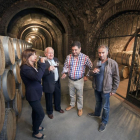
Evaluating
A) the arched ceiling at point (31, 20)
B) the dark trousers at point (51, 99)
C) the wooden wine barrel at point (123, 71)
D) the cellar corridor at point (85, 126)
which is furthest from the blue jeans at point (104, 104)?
the arched ceiling at point (31, 20)

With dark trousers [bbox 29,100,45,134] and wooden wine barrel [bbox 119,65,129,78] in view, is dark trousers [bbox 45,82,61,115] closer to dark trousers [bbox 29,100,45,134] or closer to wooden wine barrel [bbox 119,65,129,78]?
dark trousers [bbox 29,100,45,134]

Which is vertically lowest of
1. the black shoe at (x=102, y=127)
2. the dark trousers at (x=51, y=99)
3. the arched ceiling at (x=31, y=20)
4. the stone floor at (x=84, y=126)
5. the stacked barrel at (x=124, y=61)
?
the stone floor at (x=84, y=126)

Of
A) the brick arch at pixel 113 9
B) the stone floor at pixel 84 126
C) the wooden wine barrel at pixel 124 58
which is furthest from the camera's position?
the wooden wine barrel at pixel 124 58

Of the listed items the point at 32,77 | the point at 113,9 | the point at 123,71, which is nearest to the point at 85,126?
the point at 32,77

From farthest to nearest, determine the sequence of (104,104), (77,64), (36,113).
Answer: (77,64)
(104,104)
(36,113)

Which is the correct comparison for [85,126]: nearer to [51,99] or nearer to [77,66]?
[51,99]

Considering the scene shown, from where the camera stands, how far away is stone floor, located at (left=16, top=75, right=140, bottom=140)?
2238mm

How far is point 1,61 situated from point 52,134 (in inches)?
68.2

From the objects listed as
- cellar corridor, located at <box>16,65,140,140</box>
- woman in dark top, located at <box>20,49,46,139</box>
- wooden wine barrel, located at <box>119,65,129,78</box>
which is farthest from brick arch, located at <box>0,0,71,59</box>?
woman in dark top, located at <box>20,49,46,139</box>

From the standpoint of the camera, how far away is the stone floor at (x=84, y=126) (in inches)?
88.1

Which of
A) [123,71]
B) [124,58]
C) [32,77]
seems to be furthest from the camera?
[123,71]

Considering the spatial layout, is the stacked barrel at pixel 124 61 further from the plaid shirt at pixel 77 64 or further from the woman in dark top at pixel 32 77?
the woman in dark top at pixel 32 77

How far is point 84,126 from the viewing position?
251 centimetres

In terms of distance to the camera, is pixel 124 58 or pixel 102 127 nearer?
pixel 102 127
